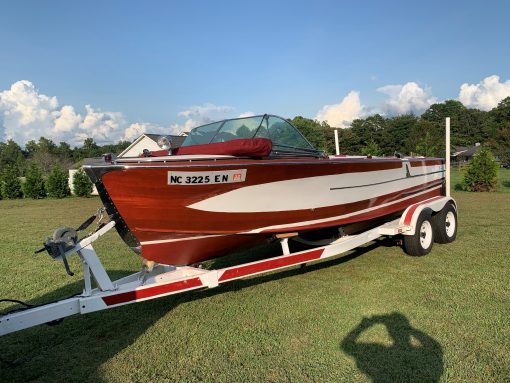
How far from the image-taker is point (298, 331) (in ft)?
10.8

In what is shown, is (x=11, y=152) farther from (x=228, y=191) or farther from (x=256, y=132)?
(x=228, y=191)

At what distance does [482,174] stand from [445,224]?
41.3 feet

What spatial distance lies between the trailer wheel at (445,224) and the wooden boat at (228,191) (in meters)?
1.90

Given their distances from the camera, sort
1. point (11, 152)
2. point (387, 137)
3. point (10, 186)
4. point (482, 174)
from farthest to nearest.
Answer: point (11, 152) < point (387, 137) < point (10, 186) < point (482, 174)

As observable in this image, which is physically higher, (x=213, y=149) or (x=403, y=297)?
(x=213, y=149)

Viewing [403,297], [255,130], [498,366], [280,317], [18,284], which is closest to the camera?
[498,366]

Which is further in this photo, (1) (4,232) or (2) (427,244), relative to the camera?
(1) (4,232)

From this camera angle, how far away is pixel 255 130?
4367mm

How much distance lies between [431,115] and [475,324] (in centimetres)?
9408

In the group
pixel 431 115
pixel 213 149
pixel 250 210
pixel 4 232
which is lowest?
pixel 4 232

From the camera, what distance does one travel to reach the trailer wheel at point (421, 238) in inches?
213

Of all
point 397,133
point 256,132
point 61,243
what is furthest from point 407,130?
point 61,243

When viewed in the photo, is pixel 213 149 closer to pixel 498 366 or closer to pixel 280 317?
pixel 280 317

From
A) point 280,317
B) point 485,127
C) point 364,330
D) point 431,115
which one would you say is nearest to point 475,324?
point 364,330
